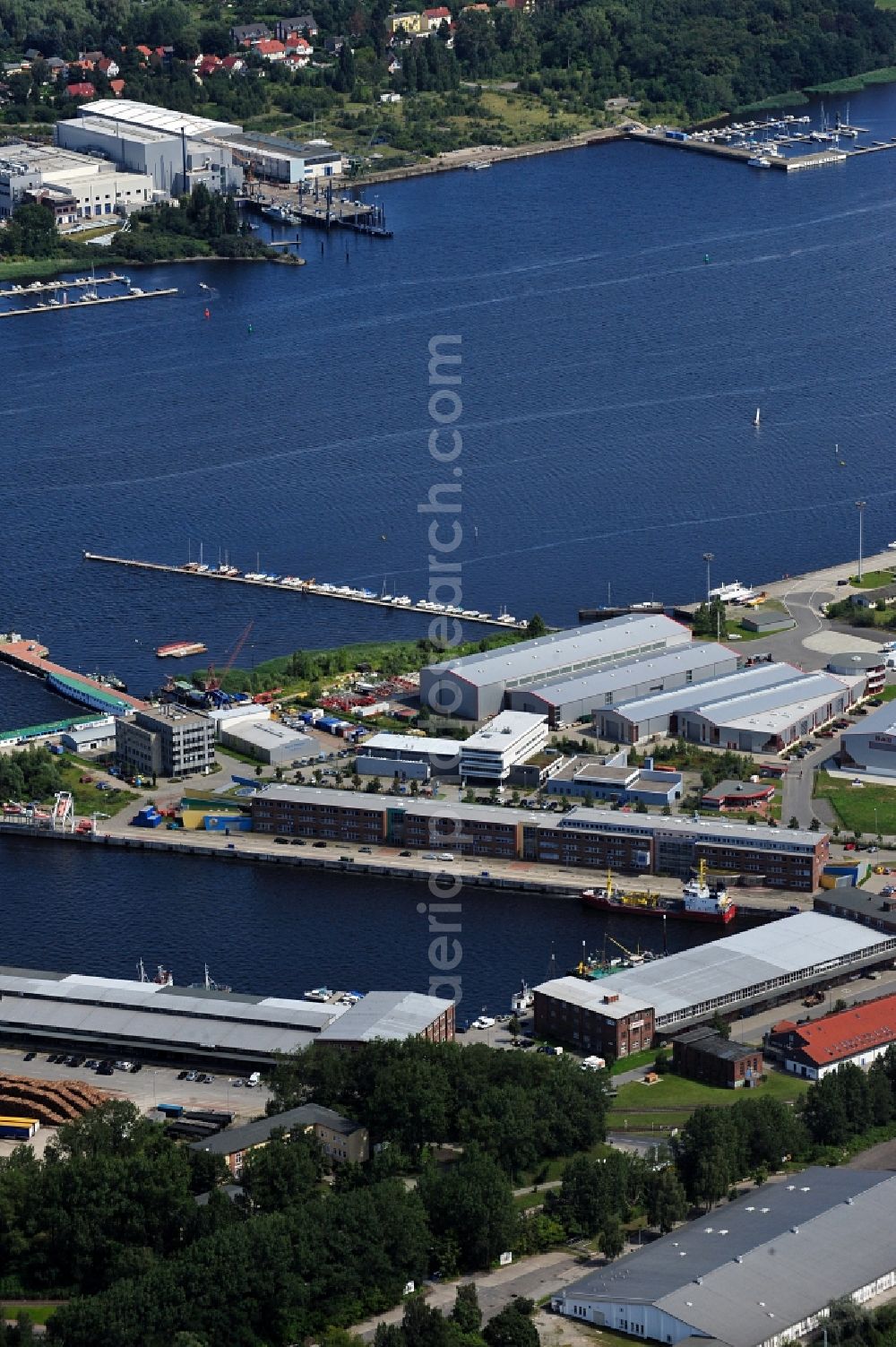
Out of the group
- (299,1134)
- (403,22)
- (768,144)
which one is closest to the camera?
(299,1134)

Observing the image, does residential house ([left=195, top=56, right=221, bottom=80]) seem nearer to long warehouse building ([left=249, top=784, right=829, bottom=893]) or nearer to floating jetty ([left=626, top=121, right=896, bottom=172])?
floating jetty ([left=626, top=121, right=896, bottom=172])

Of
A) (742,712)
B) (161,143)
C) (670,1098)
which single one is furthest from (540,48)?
(670,1098)

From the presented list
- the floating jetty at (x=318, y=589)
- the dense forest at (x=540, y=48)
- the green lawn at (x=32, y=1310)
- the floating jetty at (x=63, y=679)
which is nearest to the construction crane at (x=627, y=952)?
the floating jetty at (x=63, y=679)

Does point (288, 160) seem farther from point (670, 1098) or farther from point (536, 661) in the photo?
point (670, 1098)

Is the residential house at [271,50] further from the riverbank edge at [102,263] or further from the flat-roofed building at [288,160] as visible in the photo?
the riverbank edge at [102,263]

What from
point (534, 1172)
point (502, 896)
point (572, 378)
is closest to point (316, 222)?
point (572, 378)

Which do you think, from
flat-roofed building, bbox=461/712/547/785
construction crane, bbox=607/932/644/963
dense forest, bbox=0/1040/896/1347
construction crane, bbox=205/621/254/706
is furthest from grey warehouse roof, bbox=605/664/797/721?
dense forest, bbox=0/1040/896/1347
